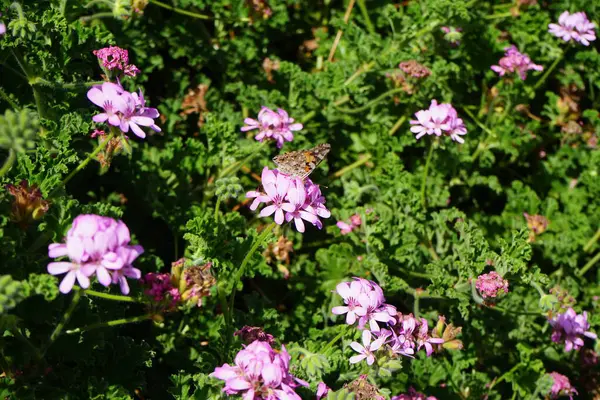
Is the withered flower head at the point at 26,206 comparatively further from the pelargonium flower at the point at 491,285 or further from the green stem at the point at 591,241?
the green stem at the point at 591,241

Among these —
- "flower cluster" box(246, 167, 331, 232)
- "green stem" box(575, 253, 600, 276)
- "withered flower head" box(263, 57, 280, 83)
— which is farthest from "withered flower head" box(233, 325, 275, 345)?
"green stem" box(575, 253, 600, 276)

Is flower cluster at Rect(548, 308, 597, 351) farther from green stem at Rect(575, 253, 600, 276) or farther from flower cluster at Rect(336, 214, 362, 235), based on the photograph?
flower cluster at Rect(336, 214, 362, 235)

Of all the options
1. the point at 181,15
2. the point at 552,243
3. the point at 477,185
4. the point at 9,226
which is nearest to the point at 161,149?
the point at 181,15

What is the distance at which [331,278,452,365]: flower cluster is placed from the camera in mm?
2797

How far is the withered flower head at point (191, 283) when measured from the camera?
2.61 metres

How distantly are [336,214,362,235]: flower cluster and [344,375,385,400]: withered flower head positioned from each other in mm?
1319

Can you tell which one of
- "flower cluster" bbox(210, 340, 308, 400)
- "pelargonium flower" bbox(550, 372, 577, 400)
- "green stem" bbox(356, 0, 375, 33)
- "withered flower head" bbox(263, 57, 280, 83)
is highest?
"green stem" bbox(356, 0, 375, 33)

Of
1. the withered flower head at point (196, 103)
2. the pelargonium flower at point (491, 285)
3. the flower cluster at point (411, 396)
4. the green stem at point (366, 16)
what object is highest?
the green stem at point (366, 16)

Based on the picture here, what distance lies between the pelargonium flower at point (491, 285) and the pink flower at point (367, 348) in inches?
29.2

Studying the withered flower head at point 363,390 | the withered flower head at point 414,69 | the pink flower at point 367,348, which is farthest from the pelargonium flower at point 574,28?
the withered flower head at point 363,390

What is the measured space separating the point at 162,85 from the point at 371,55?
1537 mm

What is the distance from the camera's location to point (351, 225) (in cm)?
396

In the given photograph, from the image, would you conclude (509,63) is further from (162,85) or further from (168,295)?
(168,295)

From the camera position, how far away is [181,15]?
4.68 m
